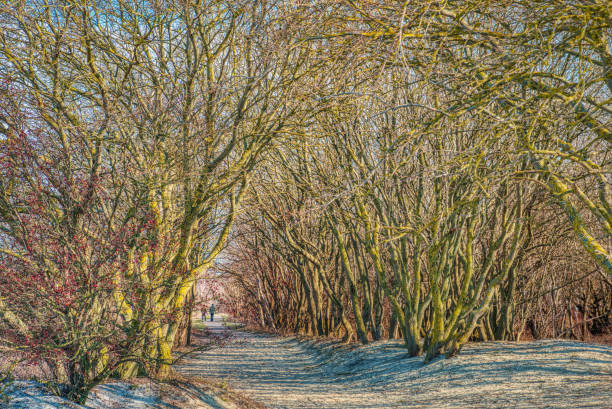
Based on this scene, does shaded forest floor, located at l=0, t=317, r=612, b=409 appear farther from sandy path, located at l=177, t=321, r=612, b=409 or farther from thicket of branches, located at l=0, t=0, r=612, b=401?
thicket of branches, located at l=0, t=0, r=612, b=401

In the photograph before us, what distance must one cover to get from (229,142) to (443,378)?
6250 mm

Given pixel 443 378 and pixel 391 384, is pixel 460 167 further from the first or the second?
pixel 391 384

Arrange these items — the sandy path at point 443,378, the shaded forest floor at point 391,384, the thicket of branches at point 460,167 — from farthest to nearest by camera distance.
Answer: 1. the sandy path at point 443,378
2. the shaded forest floor at point 391,384
3. the thicket of branches at point 460,167

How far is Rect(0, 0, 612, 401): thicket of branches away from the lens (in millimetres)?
Answer: 5980

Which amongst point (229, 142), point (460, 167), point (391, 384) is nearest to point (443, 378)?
point (391, 384)

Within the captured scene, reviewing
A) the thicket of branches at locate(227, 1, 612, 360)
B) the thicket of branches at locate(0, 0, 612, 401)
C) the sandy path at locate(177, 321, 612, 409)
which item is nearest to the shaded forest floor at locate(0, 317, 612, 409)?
the sandy path at locate(177, 321, 612, 409)

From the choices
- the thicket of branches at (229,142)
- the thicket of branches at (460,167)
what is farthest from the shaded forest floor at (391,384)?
the thicket of branches at (460,167)

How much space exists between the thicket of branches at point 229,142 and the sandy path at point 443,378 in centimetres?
82

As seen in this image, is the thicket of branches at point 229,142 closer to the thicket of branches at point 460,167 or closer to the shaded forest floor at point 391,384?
the thicket of branches at point 460,167

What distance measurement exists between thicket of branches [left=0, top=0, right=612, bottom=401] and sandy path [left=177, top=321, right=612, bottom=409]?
0.82 meters

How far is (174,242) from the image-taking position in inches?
319

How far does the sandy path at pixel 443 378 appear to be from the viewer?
800 cm

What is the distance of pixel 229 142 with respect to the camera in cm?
935

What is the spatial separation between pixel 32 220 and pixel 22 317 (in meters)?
1.25
